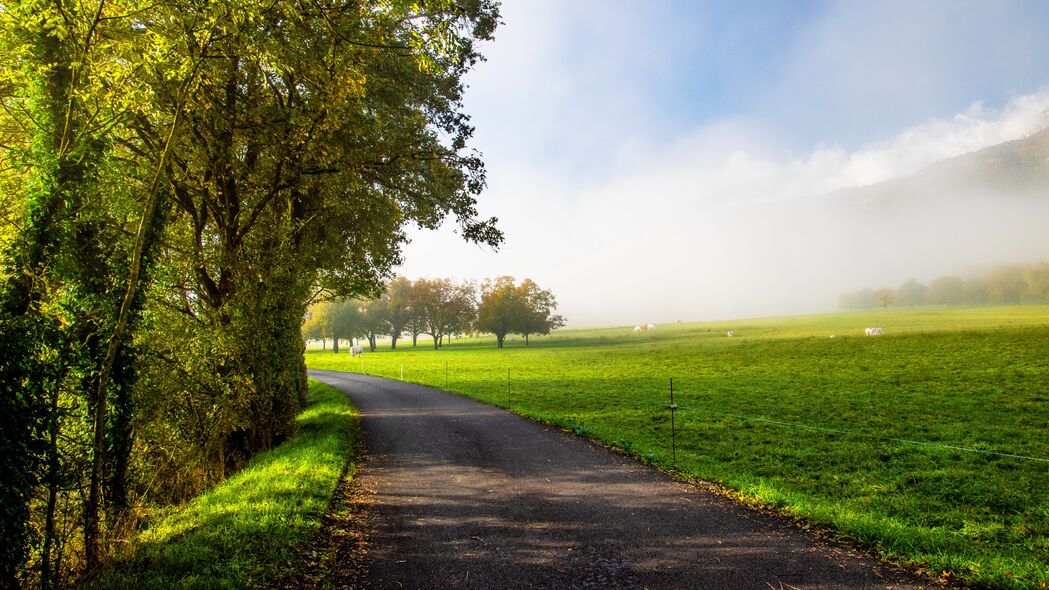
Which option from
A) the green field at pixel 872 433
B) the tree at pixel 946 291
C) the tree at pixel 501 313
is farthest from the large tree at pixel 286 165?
the tree at pixel 946 291

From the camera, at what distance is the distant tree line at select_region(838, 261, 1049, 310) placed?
375 feet

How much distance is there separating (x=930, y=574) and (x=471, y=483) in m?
6.54

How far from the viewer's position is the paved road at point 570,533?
484 centimetres

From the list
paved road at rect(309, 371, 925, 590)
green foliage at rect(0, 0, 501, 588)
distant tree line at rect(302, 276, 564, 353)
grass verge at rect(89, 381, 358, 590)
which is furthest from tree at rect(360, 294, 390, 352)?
paved road at rect(309, 371, 925, 590)

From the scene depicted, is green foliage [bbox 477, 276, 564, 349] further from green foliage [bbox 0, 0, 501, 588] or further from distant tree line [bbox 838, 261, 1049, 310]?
distant tree line [bbox 838, 261, 1049, 310]

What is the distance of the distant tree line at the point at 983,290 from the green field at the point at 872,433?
358 ft

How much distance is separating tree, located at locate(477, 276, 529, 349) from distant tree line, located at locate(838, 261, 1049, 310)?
313 ft

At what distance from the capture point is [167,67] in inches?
284

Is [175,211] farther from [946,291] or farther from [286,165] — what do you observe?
[946,291]

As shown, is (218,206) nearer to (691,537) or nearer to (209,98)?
(209,98)

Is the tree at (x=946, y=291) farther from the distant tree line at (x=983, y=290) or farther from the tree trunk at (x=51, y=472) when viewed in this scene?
the tree trunk at (x=51, y=472)

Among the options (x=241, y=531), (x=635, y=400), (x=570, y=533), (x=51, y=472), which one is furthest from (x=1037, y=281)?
(x=51, y=472)

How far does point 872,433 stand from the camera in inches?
533

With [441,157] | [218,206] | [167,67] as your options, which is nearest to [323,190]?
[218,206]
